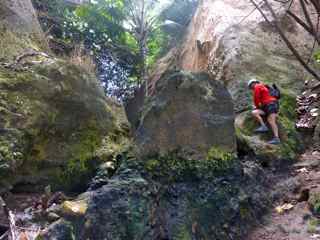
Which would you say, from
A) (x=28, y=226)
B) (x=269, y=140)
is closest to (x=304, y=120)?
(x=269, y=140)

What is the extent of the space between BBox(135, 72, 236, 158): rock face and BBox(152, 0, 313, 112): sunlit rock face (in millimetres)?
2798

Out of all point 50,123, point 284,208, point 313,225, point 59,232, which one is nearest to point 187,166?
point 284,208

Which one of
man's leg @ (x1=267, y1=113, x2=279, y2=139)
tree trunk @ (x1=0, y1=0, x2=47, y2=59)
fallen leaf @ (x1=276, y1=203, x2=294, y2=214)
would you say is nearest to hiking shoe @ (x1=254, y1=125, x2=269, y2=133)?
man's leg @ (x1=267, y1=113, x2=279, y2=139)

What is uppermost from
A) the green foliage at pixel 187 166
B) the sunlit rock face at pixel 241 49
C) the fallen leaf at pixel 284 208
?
the sunlit rock face at pixel 241 49

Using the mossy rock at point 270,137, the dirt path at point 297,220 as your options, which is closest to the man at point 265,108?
the mossy rock at point 270,137

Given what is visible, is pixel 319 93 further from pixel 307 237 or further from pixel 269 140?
pixel 307 237

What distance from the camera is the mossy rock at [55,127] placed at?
18.9 feet

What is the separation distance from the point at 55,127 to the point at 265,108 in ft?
13.6

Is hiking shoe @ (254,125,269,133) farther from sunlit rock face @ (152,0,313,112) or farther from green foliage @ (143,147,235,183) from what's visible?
green foliage @ (143,147,235,183)

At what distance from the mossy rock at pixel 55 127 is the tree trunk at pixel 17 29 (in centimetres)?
111

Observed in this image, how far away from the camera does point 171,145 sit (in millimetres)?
5809

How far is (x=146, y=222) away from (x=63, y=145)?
2.14 m

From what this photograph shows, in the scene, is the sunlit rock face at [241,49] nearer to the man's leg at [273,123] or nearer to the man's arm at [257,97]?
the man's arm at [257,97]

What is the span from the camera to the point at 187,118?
6027mm
